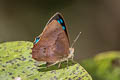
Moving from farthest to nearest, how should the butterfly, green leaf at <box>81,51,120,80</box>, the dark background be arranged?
the dark background < green leaf at <box>81,51,120,80</box> < the butterfly

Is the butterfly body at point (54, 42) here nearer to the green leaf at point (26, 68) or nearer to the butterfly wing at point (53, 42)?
the butterfly wing at point (53, 42)

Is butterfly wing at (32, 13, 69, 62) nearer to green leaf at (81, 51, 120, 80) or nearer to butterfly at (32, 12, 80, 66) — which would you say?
butterfly at (32, 12, 80, 66)

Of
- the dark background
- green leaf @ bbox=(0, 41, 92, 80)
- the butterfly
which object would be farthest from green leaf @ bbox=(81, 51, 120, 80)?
the dark background

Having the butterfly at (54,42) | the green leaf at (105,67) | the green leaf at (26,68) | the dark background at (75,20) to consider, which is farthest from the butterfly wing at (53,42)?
the dark background at (75,20)

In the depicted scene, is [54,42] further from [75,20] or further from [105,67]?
[75,20]

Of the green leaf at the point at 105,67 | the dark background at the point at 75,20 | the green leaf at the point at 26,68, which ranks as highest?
the dark background at the point at 75,20

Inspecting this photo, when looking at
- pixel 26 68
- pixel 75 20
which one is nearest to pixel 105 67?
pixel 26 68
